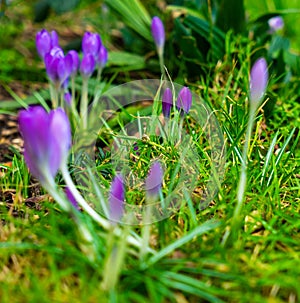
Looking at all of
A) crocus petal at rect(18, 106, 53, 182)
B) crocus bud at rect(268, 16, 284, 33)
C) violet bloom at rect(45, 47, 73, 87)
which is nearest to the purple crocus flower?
crocus petal at rect(18, 106, 53, 182)

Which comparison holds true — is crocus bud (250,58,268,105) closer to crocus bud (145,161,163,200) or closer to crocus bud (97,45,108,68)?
crocus bud (145,161,163,200)

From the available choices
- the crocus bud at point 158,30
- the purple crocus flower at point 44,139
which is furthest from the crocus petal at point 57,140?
the crocus bud at point 158,30

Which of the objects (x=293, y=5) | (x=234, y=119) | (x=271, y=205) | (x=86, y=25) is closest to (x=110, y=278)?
(x=271, y=205)

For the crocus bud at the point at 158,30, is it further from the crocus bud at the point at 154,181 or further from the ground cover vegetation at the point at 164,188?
the crocus bud at the point at 154,181

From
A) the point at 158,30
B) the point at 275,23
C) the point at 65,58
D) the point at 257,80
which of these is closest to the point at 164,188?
the point at 257,80

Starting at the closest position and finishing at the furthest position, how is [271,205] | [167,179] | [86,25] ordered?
[271,205], [167,179], [86,25]

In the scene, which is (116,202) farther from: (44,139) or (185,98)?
(185,98)

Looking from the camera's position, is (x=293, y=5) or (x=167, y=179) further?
(x=293, y=5)

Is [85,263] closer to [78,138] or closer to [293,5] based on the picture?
[78,138]
